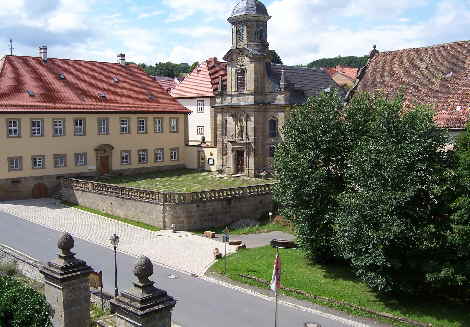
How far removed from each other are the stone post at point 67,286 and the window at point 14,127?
32.0 m

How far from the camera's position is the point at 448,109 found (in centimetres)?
3300

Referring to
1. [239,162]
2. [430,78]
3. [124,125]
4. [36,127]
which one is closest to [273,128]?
[239,162]

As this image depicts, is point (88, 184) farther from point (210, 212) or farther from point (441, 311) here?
point (441, 311)

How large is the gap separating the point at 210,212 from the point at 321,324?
660 inches

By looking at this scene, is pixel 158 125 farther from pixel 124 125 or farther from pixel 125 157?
pixel 125 157

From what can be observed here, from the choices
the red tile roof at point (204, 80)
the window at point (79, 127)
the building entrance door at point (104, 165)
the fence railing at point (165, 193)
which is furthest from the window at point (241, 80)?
the window at point (79, 127)

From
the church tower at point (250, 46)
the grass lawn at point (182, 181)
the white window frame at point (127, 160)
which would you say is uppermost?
the church tower at point (250, 46)

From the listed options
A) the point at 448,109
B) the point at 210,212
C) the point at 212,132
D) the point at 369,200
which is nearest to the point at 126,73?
the point at 212,132

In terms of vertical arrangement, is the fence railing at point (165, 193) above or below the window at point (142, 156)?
below

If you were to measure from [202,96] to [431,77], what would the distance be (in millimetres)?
30607

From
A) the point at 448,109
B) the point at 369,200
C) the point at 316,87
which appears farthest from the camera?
the point at 316,87

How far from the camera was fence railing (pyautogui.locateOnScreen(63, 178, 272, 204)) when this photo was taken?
34.7 meters

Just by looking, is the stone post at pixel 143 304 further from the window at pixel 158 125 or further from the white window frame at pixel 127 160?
the window at pixel 158 125

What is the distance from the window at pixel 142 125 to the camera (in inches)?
1992
